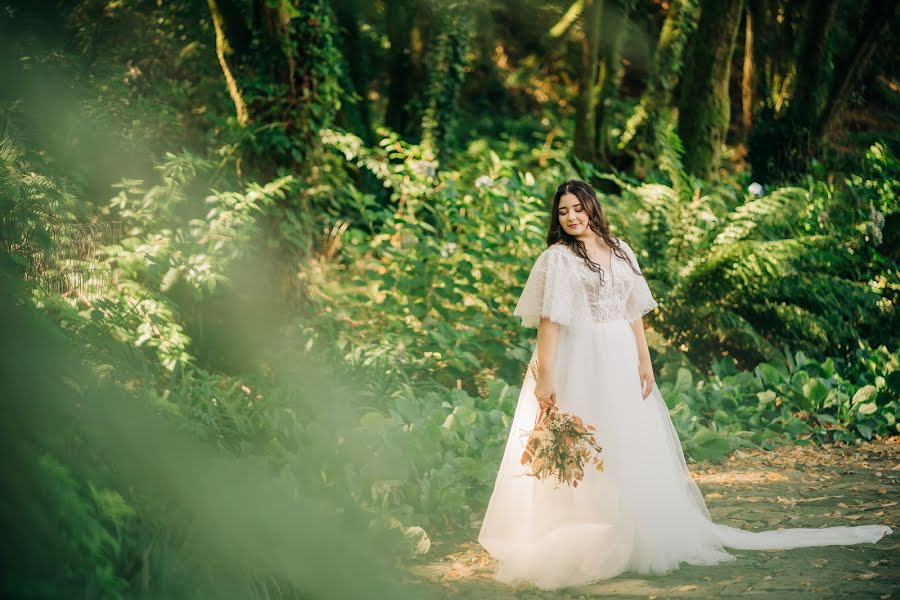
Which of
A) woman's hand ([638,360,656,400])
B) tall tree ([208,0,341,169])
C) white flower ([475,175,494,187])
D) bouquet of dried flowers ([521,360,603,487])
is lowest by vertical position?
bouquet of dried flowers ([521,360,603,487])

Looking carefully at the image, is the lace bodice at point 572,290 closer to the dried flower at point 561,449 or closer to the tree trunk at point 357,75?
the dried flower at point 561,449

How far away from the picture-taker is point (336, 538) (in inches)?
77.3

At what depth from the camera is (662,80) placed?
1152cm

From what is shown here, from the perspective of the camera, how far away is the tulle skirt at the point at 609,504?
153 inches

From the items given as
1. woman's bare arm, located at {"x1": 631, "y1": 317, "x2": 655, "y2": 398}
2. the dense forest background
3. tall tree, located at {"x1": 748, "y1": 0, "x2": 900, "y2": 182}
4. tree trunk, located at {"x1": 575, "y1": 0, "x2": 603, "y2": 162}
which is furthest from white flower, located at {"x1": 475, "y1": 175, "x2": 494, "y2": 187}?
tall tree, located at {"x1": 748, "y1": 0, "x2": 900, "y2": 182}

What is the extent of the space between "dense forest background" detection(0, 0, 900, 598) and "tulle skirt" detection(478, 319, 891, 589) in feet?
1.95

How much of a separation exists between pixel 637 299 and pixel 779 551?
58.3 inches

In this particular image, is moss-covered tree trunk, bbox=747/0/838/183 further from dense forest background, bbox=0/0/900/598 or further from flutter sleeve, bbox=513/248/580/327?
flutter sleeve, bbox=513/248/580/327

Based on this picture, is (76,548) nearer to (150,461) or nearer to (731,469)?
(150,461)

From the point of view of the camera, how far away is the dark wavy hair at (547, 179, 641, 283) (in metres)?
4.10

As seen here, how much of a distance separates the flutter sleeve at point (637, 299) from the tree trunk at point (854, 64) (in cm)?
800

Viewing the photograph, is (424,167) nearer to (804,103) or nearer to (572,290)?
(572,290)

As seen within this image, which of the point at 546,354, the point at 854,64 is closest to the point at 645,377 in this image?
the point at 546,354

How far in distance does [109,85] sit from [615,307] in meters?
5.87
